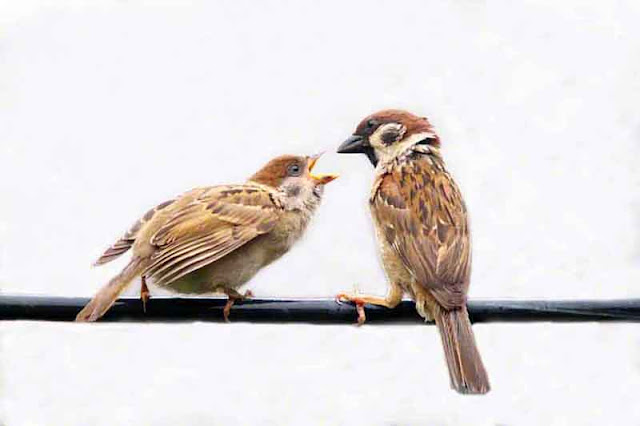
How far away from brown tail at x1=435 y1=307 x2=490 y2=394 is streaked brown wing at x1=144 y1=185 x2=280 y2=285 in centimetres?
127

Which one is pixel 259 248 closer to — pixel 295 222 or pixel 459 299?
pixel 295 222

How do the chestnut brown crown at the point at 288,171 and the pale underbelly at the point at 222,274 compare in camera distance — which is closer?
the pale underbelly at the point at 222,274

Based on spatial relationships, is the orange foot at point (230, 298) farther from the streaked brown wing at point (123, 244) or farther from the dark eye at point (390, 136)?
the dark eye at point (390, 136)

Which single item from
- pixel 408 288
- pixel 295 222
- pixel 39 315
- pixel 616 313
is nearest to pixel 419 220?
pixel 408 288

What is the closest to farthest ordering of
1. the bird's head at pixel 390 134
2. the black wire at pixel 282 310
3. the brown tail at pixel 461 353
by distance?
the black wire at pixel 282 310 → the brown tail at pixel 461 353 → the bird's head at pixel 390 134

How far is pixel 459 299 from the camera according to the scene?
17.5 feet

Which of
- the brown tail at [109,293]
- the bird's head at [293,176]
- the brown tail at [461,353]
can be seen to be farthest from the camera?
the bird's head at [293,176]

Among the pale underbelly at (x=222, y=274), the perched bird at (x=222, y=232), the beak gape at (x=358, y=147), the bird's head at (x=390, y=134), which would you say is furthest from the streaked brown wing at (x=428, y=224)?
the pale underbelly at (x=222, y=274)

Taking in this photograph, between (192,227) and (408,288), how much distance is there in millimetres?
1317

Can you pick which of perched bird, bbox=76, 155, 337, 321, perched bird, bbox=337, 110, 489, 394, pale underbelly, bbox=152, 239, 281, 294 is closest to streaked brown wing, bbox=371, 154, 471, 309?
perched bird, bbox=337, 110, 489, 394

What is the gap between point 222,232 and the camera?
5.75 m

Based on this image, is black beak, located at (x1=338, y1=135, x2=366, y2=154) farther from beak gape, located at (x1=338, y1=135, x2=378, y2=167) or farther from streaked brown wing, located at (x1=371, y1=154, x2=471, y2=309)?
streaked brown wing, located at (x1=371, y1=154, x2=471, y2=309)

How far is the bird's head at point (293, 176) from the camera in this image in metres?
6.45

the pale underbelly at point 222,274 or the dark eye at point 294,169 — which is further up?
the dark eye at point 294,169
